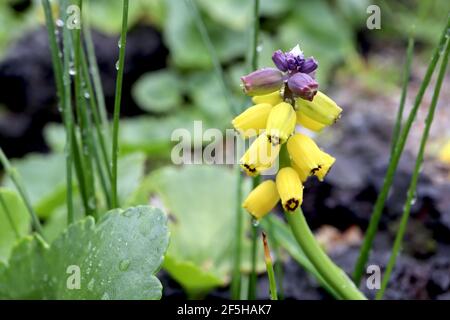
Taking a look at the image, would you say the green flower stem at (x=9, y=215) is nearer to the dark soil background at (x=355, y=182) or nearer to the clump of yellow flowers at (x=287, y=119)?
the dark soil background at (x=355, y=182)

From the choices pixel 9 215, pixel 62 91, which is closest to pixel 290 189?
pixel 62 91

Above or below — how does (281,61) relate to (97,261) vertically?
above

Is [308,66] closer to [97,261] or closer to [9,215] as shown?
[97,261]

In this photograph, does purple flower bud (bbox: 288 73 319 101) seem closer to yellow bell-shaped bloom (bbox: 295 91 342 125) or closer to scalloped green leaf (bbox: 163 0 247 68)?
yellow bell-shaped bloom (bbox: 295 91 342 125)

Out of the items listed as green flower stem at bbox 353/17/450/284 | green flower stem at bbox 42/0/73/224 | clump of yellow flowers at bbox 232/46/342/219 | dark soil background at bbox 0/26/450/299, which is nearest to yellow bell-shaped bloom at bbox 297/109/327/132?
clump of yellow flowers at bbox 232/46/342/219
